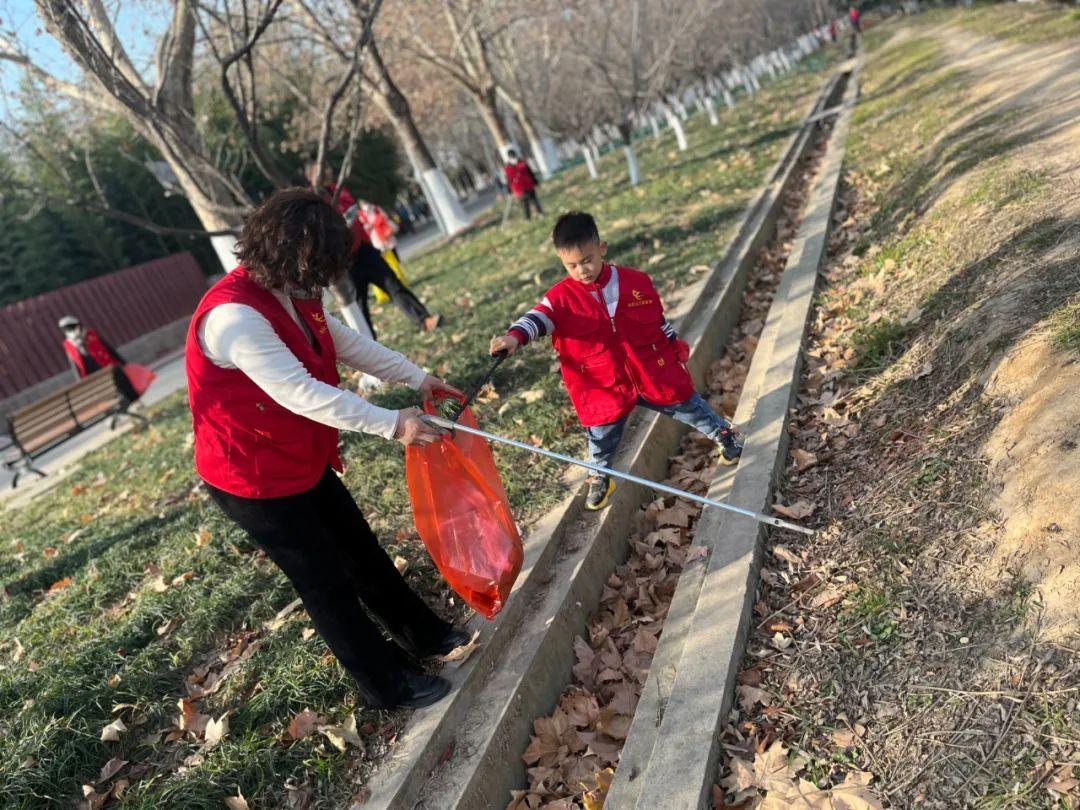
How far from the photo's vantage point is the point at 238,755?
9.68ft

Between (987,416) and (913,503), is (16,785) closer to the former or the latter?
(913,503)

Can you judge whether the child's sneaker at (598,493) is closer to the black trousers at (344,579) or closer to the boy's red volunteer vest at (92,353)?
the black trousers at (344,579)

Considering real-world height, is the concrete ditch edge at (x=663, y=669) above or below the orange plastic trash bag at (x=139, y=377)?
below

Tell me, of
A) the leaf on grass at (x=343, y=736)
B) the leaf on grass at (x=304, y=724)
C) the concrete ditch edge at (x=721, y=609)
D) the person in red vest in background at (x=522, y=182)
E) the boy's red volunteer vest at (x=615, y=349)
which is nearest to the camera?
the concrete ditch edge at (x=721, y=609)

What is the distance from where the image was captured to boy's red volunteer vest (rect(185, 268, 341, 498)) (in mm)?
2523

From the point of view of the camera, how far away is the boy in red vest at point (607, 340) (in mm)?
3557

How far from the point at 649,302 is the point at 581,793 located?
2.17 metres

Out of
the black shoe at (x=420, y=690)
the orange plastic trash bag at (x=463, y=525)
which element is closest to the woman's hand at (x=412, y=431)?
the orange plastic trash bag at (x=463, y=525)

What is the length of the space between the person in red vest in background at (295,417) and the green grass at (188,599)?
1.48ft

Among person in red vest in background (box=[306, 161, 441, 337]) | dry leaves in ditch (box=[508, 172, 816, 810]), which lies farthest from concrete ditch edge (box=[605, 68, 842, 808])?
person in red vest in background (box=[306, 161, 441, 337])

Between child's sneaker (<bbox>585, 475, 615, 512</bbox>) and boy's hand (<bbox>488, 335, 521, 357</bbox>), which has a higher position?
boy's hand (<bbox>488, 335, 521, 357</bbox>)

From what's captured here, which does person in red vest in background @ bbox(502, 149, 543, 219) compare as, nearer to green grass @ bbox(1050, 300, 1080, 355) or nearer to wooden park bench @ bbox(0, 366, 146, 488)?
wooden park bench @ bbox(0, 366, 146, 488)

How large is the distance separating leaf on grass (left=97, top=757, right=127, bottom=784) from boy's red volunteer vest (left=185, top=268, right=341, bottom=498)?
1.35 m

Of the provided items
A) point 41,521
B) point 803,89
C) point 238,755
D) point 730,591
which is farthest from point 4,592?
point 803,89
